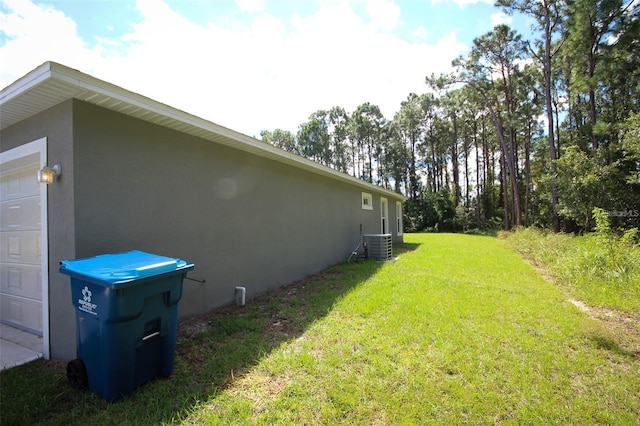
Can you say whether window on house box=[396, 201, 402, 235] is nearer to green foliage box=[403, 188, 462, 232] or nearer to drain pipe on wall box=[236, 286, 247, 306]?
green foliage box=[403, 188, 462, 232]

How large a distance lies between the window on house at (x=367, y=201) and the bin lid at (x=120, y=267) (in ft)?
28.5

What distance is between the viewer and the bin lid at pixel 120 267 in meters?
2.14

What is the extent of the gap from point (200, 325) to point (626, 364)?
475 cm

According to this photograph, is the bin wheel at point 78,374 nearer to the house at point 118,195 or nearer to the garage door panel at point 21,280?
the house at point 118,195

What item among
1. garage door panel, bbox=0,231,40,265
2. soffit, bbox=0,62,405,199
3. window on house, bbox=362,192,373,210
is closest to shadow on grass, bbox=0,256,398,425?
garage door panel, bbox=0,231,40,265

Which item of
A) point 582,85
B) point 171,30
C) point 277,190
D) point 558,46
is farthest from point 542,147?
point 171,30

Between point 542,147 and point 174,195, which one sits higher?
point 542,147

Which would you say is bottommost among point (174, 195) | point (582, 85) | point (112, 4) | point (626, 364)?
point (626, 364)

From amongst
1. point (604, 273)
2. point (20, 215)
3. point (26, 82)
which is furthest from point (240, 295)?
point (604, 273)

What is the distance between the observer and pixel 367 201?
11.2m

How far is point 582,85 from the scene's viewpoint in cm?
1264

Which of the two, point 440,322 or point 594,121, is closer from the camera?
point 440,322

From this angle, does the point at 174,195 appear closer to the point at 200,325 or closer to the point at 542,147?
the point at 200,325

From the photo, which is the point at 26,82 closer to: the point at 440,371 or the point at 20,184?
the point at 20,184
